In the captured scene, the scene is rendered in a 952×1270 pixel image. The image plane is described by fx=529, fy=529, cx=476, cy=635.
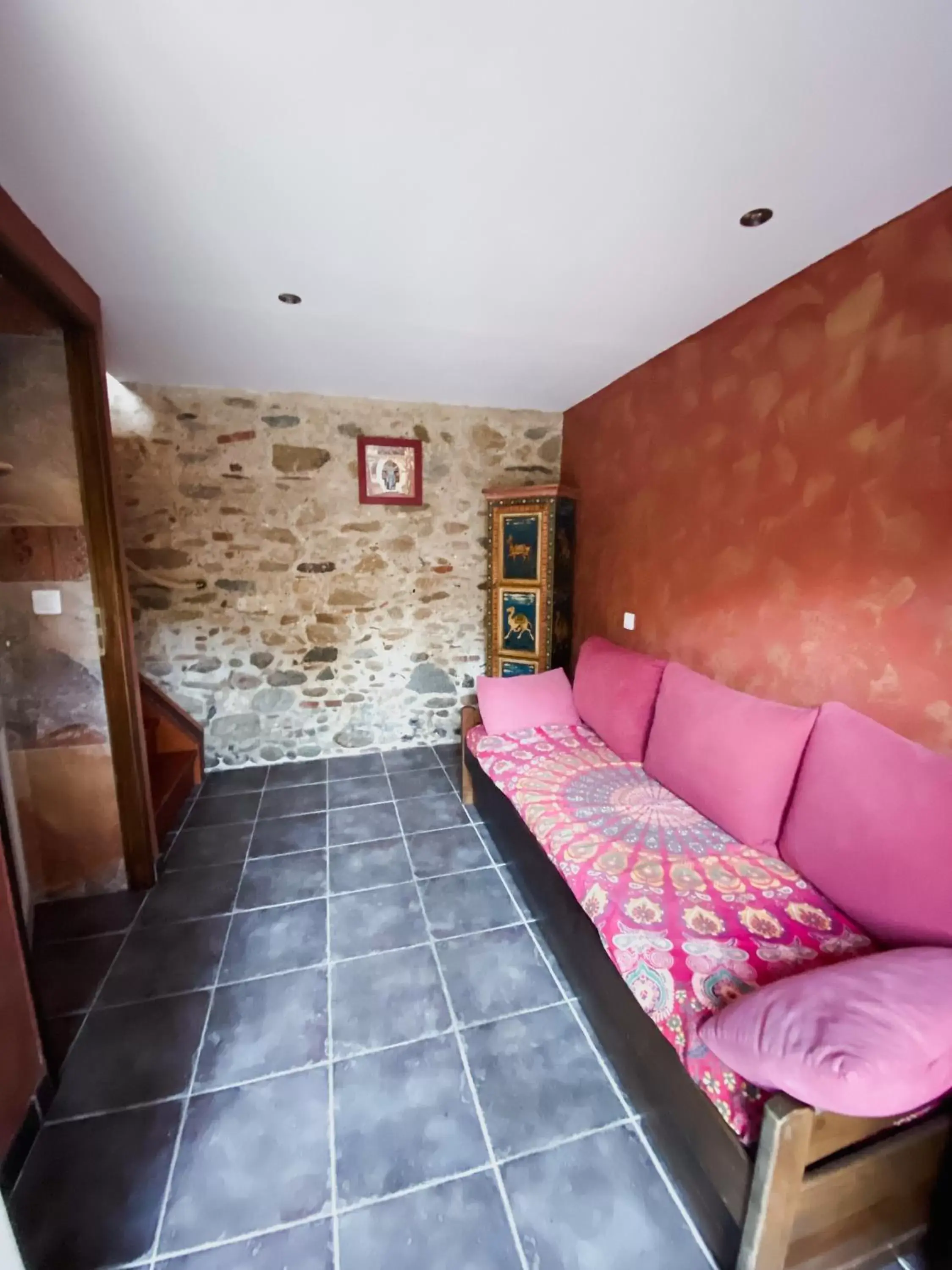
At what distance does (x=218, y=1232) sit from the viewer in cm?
114

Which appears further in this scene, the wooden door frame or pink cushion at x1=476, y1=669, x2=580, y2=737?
pink cushion at x1=476, y1=669, x2=580, y2=737

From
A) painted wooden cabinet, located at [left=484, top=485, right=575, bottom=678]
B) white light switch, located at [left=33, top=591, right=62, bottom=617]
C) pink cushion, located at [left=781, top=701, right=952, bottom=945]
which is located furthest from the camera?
painted wooden cabinet, located at [left=484, top=485, right=575, bottom=678]

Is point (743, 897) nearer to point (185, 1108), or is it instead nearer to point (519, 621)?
point (185, 1108)

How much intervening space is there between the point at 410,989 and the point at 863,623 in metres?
1.86

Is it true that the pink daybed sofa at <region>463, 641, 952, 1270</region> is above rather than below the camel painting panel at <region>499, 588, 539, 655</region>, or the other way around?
below

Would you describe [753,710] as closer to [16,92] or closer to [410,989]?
[410,989]

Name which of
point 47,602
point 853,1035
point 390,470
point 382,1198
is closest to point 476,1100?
point 382,1198

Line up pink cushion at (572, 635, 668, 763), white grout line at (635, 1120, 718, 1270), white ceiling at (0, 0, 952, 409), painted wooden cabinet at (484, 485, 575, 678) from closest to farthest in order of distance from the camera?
white ceiling at (0, 0, 952, 409)
white grout line at (635, 1120, 718, 1270)
pink cushion at (572, 635, 668, 763)
painted wooden cabinet at (484, 485, 575, 678)

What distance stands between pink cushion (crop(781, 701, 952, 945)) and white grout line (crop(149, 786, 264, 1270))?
5.87ft

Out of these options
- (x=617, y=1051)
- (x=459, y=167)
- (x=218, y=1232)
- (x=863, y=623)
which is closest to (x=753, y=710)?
(x=863, y=623)

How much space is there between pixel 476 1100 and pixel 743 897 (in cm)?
91

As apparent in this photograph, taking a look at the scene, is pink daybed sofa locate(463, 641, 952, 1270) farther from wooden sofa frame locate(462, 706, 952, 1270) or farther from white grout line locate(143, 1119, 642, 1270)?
white grout line locate(143, 1119, 642, 1270)

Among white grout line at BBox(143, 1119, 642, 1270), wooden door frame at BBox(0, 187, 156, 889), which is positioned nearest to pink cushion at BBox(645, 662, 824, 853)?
white grout line at BBox(143, 1119, 642, 1270)

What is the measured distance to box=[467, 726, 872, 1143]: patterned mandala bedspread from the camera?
1174 millimetres
